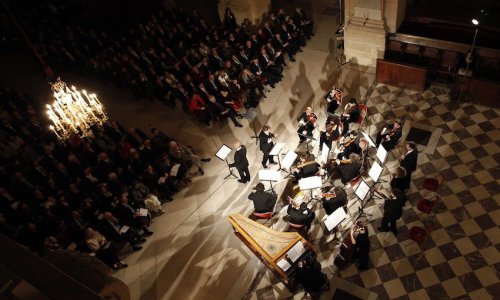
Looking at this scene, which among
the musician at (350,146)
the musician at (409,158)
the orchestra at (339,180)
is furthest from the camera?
the musician at (350,146)

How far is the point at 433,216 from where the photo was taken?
8.12 meters

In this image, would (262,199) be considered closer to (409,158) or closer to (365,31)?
(409,158)

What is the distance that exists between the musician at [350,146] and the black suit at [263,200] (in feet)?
6.66

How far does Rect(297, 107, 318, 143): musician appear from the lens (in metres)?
9.68

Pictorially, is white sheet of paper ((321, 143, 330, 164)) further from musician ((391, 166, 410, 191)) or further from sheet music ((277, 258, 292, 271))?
sheet music ((277, 258, 292, 271))

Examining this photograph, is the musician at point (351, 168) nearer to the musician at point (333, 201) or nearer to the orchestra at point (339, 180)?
the orchestra at point (339, 180)

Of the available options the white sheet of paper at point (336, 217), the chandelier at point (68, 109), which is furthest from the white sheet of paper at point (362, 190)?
the chandelier at point (68, 109)

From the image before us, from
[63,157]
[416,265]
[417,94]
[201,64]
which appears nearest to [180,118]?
[201,64]

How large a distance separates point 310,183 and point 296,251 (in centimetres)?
156

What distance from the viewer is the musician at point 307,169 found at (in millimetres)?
8680

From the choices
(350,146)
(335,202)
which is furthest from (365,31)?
(335,202)

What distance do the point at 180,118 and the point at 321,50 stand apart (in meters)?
5.09

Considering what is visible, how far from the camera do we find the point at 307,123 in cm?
972

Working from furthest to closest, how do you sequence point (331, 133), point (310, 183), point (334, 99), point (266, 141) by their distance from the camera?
point (334, 99) < point (266, 141) < point (331, 133) < point (310, 183)
